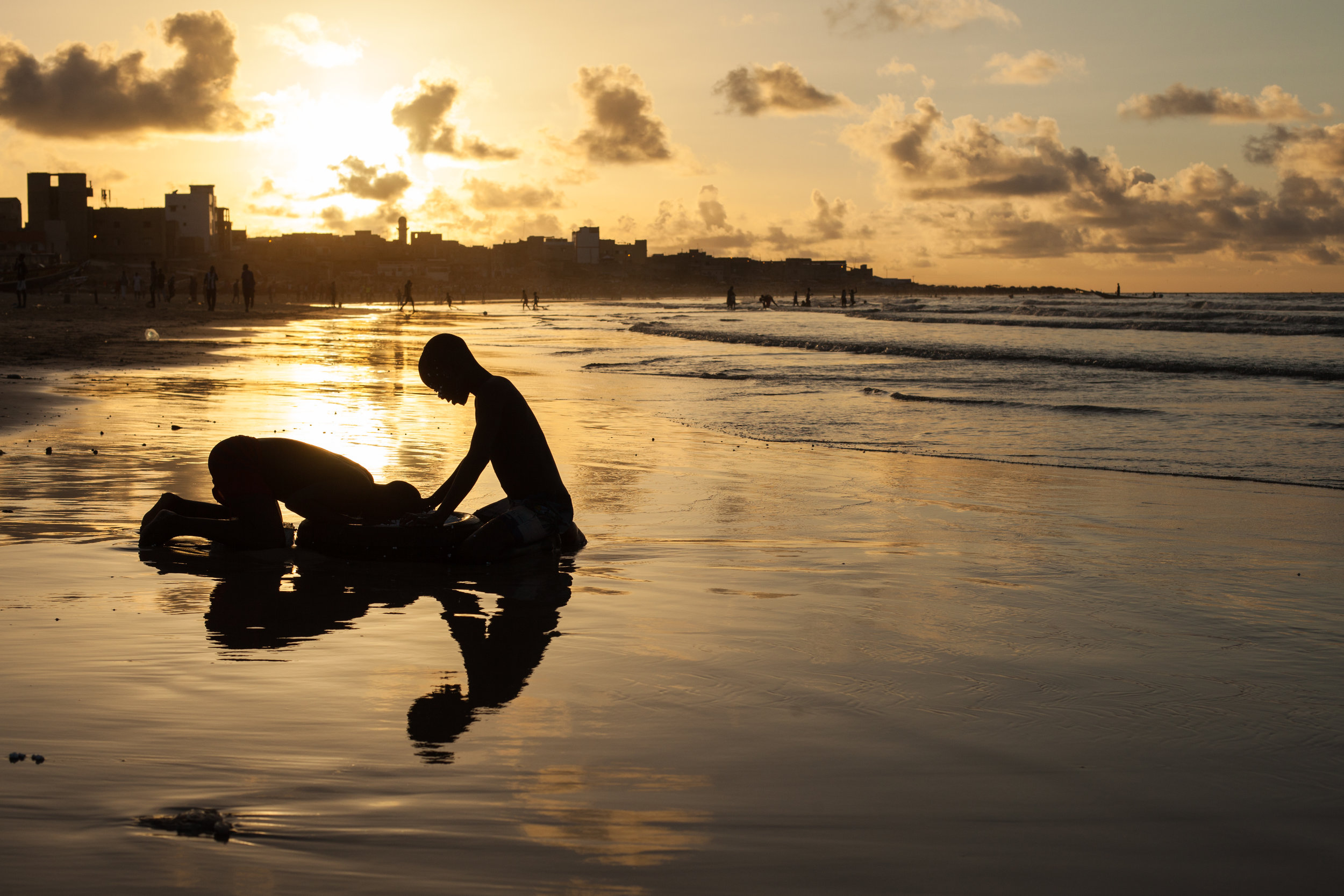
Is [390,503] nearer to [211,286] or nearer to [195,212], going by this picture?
[211,286]

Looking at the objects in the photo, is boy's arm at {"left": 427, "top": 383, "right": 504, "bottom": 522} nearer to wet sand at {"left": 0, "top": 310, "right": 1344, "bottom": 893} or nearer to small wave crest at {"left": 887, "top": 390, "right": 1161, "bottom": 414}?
wet sand at {"left": 0, "top": 310, "right": 1344, "bottom": 893}

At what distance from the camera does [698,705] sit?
12.5 ft

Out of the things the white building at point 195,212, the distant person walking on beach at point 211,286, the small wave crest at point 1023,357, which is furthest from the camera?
the white building at point 195,212

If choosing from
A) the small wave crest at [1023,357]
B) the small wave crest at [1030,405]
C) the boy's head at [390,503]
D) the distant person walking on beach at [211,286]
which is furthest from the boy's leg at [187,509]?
the distant person walking on beach at [211,286]

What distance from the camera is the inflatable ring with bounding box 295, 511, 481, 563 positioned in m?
5.87

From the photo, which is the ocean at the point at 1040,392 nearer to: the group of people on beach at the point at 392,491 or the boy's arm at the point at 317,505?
the group of people on beach at the point at 392,491

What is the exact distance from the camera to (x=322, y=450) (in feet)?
20.1

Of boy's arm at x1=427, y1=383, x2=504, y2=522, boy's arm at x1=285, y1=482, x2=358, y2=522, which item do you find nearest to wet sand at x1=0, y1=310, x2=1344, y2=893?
boy's arm at x1=285, y1=482, x2=358, y2=522

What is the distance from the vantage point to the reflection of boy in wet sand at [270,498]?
5.89 m

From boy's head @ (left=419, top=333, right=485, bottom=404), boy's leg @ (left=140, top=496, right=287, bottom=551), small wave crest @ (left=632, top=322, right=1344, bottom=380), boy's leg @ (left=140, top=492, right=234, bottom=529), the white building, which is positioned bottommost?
boy's leg @ (left=140, top=496, right=287, bottom=551)

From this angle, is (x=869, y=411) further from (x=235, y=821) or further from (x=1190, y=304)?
(x=1190, y=304)

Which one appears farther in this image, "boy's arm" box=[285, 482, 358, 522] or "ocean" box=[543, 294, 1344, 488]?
"ocean" box=[543, 294, 1344, 488]

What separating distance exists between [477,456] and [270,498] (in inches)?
49.8

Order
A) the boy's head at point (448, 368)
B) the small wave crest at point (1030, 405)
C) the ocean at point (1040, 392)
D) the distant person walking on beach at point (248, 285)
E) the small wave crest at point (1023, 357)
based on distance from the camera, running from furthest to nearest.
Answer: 1. the distant person walking on beach at point (248, 285)
2. the small wave crest at point (1023, 357)
3. the small wave crest at point (1030, 405)
4. the ocean at point (1040, 392)
5. the boy's head at point (448, 368)
